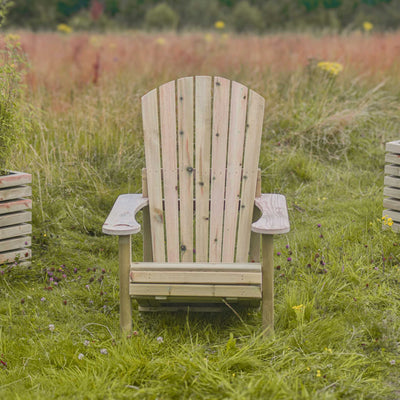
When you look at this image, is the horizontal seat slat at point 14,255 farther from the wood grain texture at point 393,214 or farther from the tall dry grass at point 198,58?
the tall dry grass at point 198,58

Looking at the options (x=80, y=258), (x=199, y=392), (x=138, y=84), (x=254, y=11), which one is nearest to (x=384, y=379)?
(x=199, y=392)

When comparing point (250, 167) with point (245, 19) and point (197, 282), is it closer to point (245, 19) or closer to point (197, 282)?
point (197, 282)

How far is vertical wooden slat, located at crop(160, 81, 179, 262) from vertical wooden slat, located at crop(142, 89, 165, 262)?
0.03 metres

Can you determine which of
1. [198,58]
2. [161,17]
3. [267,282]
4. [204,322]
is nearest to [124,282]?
[204,322]

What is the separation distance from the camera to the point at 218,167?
3025 mm

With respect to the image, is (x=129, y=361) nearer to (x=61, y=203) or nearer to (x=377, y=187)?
(x=61, y=203)

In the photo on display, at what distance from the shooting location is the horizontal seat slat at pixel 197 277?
2.46 meters

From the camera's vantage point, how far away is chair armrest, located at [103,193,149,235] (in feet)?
8.16

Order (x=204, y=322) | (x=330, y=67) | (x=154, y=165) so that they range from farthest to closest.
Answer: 1. (x=330, y=67)
2. (x=154, y=165)
3. (x=204, y=322)

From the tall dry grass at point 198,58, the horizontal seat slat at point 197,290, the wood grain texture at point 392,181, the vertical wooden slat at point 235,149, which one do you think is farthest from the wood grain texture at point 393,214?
the tall dry grass at point 198,58

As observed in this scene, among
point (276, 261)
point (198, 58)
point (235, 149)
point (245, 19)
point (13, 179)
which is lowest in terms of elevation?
point (276, 261)

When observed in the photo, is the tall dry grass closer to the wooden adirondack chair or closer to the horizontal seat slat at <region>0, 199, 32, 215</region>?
the horizontal seat slat at <region>0, 199, 32, 215</region>

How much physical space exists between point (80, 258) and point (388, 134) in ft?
10.5

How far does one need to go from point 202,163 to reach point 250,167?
9.5 inches
